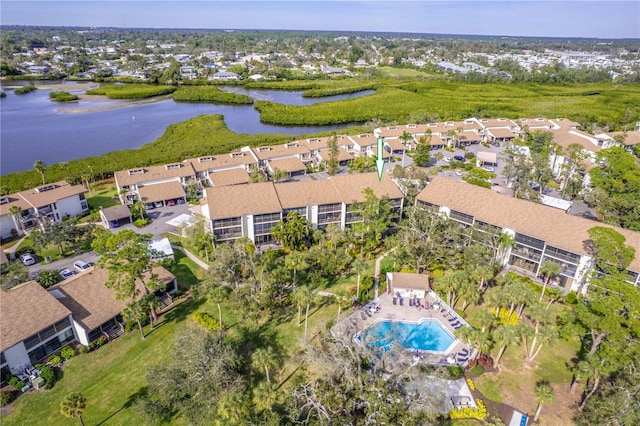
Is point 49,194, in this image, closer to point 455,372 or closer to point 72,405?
point 72,405

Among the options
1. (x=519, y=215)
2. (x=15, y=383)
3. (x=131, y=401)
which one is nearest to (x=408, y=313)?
(x=519, y=215)

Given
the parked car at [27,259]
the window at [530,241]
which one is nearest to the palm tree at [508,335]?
the window at [530,241]

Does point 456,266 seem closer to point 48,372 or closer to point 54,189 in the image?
point 48,372

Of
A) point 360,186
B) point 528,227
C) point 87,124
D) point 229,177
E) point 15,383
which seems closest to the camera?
point 15,383

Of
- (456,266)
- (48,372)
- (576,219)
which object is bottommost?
(48,372)

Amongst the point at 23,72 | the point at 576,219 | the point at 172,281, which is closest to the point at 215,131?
the point at 172,281

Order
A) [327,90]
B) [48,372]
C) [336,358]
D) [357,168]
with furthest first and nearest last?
[327,90]
[357,168]
[48,372]
[336,358]

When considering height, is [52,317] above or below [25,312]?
below

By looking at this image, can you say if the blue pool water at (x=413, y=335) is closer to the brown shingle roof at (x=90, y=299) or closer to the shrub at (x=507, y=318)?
the shrub at (x=507, y=318)
